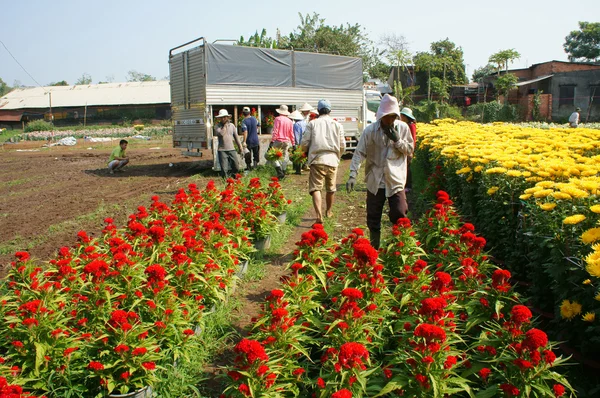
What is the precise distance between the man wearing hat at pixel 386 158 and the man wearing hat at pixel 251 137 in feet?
25.9

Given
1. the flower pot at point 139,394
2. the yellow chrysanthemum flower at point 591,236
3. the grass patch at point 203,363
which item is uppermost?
the yellow chrysanthemum flower at point 591,236

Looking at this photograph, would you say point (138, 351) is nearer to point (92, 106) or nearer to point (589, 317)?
point (589, 317)

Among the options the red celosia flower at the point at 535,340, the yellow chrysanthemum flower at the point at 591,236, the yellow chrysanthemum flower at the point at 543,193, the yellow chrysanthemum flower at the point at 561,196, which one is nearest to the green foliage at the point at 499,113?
the yellow chrysanthemum flower at the point at 543,193

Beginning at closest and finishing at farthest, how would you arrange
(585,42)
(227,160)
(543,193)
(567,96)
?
(543,193) < (227,160) < (567,96) < (585,42)

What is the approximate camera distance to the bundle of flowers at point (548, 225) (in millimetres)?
3064

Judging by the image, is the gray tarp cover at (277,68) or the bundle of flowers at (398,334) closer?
the bundle of flowers at (398,334)

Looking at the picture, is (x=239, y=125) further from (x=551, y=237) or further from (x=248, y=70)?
(x=551, y=237)

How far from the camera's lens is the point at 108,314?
11.9 ft

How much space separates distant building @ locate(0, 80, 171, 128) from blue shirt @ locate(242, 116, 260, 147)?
38655 millimetres

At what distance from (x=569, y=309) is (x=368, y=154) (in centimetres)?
320

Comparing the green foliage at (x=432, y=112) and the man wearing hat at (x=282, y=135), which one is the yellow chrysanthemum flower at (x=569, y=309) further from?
the green foliage at (x=432, y=112)

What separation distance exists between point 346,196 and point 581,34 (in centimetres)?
7915

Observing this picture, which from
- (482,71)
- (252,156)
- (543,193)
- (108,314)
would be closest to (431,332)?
(543,193)

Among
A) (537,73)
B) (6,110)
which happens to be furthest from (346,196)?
(6,110)
